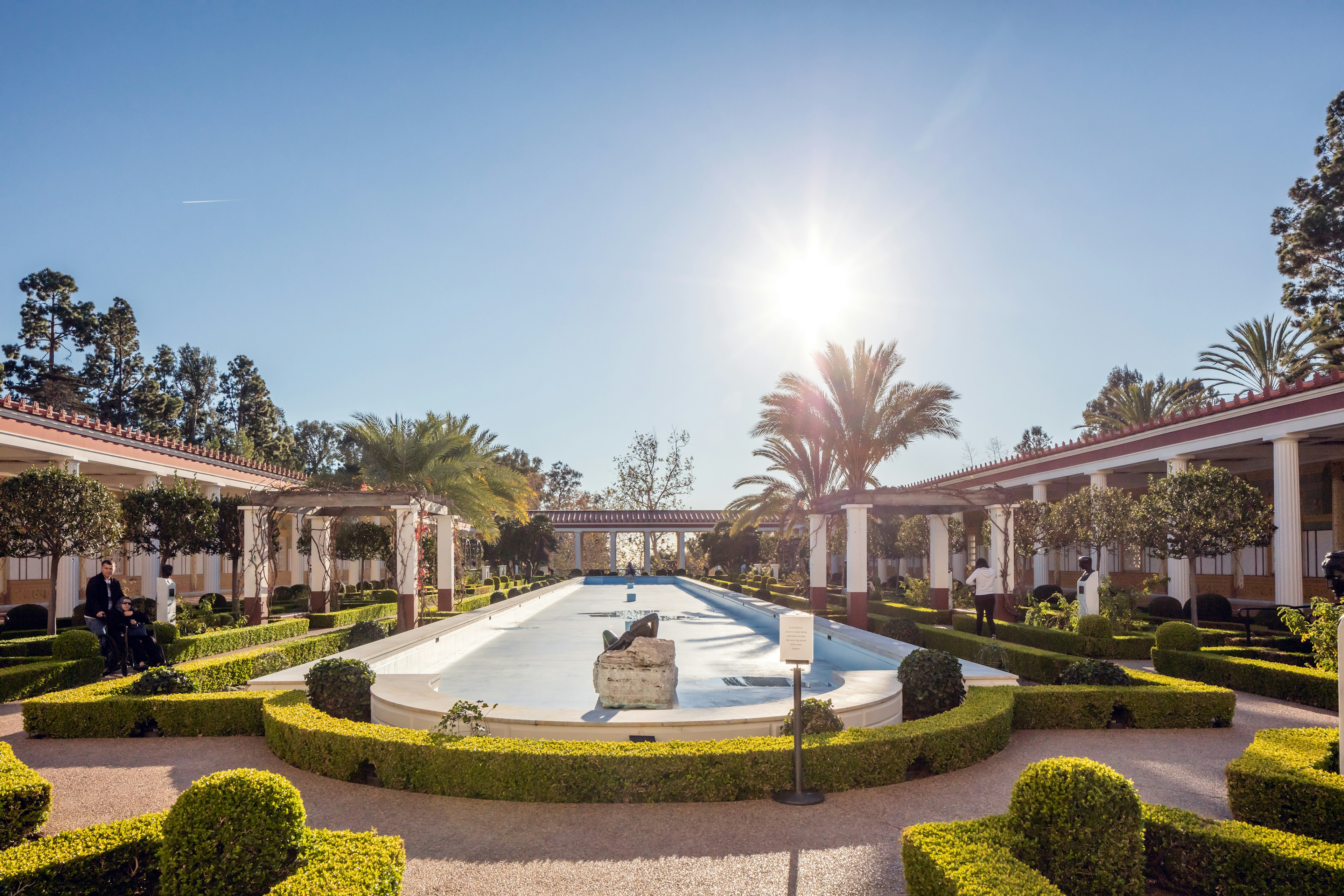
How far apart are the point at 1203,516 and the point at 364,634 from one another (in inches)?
570

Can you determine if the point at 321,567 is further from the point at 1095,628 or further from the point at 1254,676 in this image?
the point at 1254,676

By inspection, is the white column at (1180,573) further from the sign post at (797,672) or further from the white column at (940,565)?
the sign post at (797,672)

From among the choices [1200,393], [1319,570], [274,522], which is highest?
[1200,393]

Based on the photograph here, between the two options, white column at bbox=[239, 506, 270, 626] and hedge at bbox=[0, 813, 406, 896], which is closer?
hedge at bbox=[0, 813, 406, 896]

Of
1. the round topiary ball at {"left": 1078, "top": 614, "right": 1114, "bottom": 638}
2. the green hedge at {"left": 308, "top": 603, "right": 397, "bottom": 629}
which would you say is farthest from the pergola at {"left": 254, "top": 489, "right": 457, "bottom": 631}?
the round topiary ball at {"left": 1078, "top": 614, "right": 1114, "bottom": 638}

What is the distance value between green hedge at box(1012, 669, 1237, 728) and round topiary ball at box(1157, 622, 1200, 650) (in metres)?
3.12

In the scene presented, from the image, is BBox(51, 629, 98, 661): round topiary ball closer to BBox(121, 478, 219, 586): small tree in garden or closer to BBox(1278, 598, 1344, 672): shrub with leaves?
BBox(121, 478, 219, 586): small tree in garden

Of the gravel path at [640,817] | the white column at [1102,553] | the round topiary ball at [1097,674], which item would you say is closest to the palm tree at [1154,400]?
the white column at [1102,553]

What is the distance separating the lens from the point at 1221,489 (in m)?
13.9

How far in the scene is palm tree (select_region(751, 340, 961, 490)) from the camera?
2039 centimetres

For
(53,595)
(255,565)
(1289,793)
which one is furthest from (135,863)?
(255,565)

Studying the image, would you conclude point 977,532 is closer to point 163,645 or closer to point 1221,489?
point 1221,489

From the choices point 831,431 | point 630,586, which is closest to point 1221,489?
point 831,431

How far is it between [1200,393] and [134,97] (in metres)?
35.9
